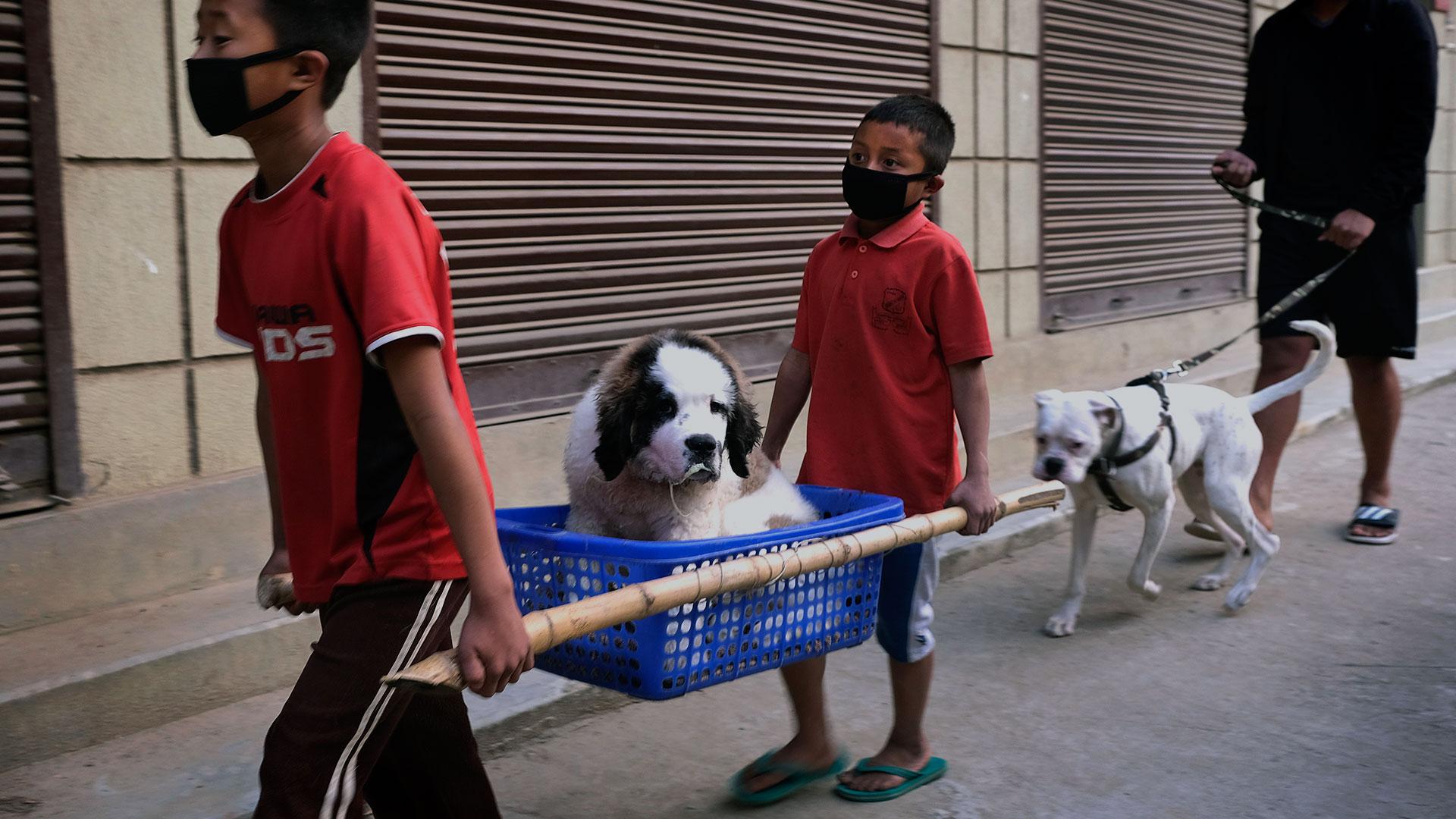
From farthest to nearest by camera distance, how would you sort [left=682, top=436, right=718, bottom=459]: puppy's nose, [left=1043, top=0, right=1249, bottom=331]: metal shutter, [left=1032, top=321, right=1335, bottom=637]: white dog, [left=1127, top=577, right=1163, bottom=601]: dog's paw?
[left=1043, top=0, right=1249, bottom=331]: metal shutter
[left=1127, top=577, right=1163, bottom=601]: dog's paw
[left=1032, top=321, right=1335, bottom=637]: white dog
[left=682, top=436, right=718, bottom=459]: puppy's nose

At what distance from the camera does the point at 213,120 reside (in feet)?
7.27

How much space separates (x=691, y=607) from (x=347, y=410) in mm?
728

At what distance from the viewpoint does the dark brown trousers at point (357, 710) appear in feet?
6.89

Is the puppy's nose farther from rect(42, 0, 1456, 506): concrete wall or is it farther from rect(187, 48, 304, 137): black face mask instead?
rect(42, 0, 1456, 506): concrete wall

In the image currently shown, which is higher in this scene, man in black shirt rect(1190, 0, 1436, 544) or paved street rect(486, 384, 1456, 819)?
man in black shirt rect(1190, 0, 1436, 544)

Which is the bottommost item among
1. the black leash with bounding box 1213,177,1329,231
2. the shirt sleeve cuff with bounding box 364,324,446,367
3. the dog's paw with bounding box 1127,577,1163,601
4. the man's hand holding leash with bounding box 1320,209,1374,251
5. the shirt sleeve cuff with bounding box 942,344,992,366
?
the dog's paw with bounding box 1127,577,1163,601

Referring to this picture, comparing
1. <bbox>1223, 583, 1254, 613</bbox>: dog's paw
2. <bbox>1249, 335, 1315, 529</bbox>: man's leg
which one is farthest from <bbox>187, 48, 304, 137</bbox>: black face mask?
<bbox>1249, 335, 1315, 529</bbox>: man's leg

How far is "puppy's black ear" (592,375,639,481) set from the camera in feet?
9.21

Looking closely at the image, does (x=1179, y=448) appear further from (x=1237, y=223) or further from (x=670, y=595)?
(x=1237, y=223)

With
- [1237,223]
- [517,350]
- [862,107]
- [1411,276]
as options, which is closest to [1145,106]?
[1237,223]

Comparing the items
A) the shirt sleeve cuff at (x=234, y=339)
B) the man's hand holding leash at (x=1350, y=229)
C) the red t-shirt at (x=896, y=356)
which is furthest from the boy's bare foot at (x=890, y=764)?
the man's hand holding leash at (x=1350, y=229)

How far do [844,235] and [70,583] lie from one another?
8.50 ft

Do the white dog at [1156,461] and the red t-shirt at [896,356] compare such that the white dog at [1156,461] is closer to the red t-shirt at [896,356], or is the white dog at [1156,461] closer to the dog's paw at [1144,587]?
the dog's paw at [1144,587]

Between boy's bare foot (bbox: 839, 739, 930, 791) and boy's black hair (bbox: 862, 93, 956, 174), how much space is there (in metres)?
1.46
